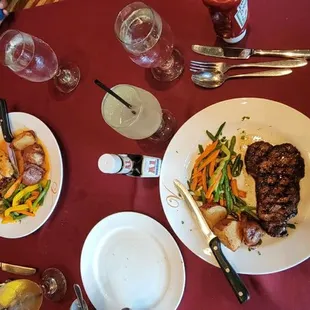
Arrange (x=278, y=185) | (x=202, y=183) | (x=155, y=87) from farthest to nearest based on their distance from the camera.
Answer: (x=155, y=87)
(x=202, y=183)
(x=278, y=185)

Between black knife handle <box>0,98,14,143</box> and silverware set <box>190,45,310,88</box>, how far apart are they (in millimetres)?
665

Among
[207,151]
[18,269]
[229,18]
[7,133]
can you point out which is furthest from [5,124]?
[229,18]

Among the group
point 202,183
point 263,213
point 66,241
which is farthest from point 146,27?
point 66,241

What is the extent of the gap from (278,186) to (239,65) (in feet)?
1.18

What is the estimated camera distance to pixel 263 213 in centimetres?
120

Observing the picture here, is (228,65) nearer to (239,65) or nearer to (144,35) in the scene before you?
(239,65)

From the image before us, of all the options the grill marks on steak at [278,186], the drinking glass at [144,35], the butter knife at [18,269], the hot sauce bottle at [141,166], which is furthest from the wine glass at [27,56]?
the grill marks on steak at [278,186]

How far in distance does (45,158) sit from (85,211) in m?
0.22

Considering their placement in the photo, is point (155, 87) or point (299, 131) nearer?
point (299, 131)

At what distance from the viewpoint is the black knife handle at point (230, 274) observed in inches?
46.1

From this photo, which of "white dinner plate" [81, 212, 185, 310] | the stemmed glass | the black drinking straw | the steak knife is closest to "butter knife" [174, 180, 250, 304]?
"white dinner plate" [81, 212, 185, 310]

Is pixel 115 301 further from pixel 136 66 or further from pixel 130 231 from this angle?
pixel 136 66

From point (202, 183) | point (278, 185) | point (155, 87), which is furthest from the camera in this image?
point (155, 87)

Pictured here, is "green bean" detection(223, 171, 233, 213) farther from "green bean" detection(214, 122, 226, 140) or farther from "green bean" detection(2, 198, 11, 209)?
"green bean" detection(2, 198, 11, 209)
